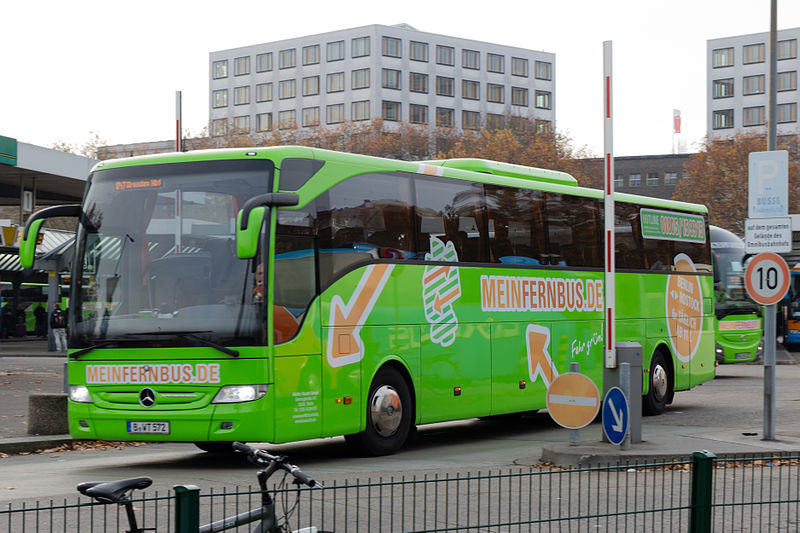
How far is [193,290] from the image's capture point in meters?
11.9

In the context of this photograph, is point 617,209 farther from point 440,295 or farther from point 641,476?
point 641,476

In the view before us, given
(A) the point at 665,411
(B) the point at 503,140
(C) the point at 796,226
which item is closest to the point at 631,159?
(B) the point at 503,140

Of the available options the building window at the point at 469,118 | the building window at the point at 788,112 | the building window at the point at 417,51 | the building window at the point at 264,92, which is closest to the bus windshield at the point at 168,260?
the building window at the point at 417,51

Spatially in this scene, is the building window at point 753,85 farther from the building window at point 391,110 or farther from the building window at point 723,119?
the building window at point 391,110

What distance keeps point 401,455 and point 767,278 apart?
4520 mm

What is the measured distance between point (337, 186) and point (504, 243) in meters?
3.44

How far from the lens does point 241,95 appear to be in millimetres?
121375

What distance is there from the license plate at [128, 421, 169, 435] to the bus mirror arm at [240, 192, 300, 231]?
226 cm

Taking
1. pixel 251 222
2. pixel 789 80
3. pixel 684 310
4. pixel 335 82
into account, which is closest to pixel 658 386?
pixel 684 310

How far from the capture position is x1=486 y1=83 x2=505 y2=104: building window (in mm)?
117688

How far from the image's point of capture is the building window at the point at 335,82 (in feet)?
372

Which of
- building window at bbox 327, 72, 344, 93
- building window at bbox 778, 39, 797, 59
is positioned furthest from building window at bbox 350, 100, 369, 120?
building window at bbox 778, 39, 797, 59

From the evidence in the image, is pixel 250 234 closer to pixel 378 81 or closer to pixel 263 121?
pixel 378 81

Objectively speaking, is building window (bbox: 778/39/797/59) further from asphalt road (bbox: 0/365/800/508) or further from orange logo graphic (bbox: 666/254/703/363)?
asphalt road (bbox: 0/365/800/508)
